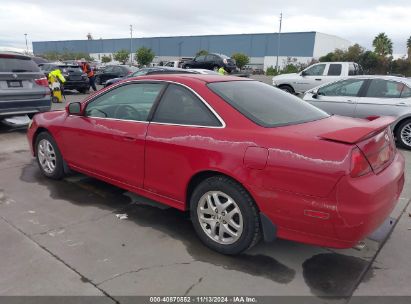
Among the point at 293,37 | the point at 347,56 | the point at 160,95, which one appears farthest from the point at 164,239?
the point at 293,37

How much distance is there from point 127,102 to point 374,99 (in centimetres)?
585

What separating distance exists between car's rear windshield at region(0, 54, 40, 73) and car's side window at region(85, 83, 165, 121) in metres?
4.26

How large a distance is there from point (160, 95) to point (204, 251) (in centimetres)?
156

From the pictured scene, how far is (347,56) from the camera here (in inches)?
1642

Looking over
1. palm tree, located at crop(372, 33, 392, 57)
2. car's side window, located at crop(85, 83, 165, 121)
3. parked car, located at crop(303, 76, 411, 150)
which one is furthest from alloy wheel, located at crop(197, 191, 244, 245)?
palm tree, located at crop(372, 33, 392, 57)

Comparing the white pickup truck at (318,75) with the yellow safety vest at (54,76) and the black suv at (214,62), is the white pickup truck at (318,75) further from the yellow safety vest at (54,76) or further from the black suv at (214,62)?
the black suv at (214,62)

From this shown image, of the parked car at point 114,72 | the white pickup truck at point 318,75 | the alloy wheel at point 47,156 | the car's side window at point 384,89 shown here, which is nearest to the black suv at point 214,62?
the parked car at point 114,72

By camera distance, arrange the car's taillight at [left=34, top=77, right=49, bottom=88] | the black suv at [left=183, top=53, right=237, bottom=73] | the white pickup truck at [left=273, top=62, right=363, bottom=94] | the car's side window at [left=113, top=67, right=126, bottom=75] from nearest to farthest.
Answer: the car's taillight at [left=34, top=77, right=49, bottom=88] → the white pickup truck at [left=273, top=62, right=363, bottom=94] → the car's side window at [left=113, top=67, right=126, bottom=75] → the black suv at [left=183, top=53, right=237, bottom=73]

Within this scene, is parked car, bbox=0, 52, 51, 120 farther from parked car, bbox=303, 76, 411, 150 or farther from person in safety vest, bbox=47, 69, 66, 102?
parked car, bbox=303, 76, 411, 150

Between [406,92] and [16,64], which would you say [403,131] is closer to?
Result: [406,92]

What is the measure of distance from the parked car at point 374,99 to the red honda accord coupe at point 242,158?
4.67m

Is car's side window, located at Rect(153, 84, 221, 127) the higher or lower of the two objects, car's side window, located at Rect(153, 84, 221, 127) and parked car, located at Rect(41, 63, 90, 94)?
the higher

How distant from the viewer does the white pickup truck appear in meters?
13.9

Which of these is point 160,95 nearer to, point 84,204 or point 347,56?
point 84,204
